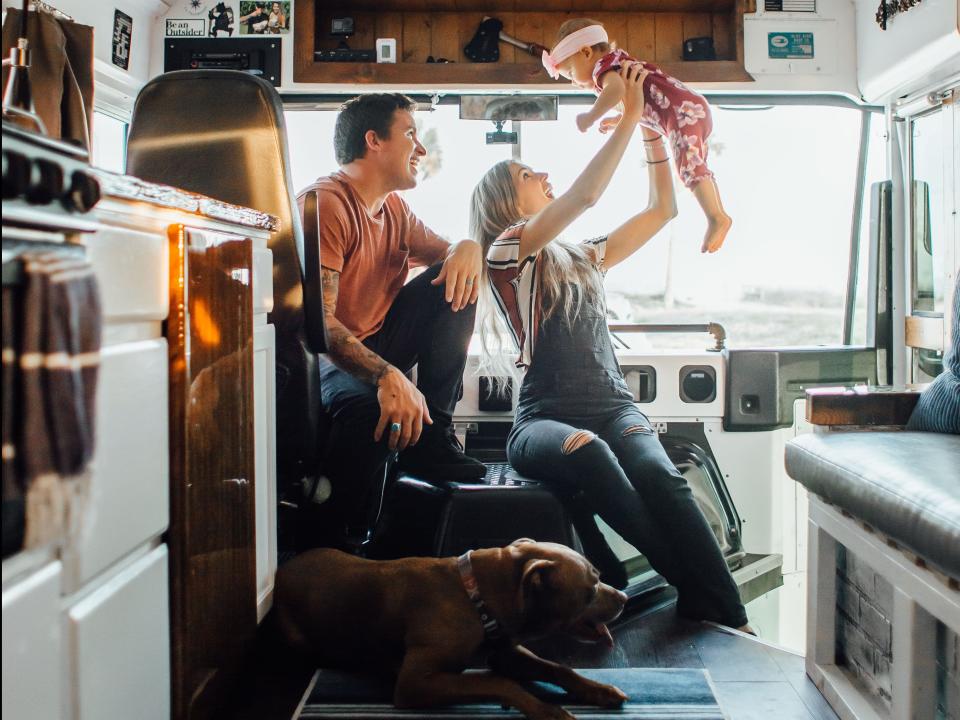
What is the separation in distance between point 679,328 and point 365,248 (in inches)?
49.0

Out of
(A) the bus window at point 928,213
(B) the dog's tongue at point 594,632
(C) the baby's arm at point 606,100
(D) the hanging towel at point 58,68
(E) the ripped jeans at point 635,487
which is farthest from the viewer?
(A) the bus window at point 928,213

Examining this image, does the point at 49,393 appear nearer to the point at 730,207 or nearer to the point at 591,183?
the point at 591,183

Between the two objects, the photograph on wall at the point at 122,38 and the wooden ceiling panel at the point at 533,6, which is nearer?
the photograph on wall at the point at 122,38

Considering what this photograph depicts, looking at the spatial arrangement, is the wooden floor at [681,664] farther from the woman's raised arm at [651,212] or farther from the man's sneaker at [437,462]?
the woman's raised arm at [651,212]

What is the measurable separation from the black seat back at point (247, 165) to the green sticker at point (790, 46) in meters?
1.81

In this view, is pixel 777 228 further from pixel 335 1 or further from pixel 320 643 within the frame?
pixel 320 643

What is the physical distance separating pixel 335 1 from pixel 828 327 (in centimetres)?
219

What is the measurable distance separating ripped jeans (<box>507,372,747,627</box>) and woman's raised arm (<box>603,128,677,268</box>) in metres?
0.55

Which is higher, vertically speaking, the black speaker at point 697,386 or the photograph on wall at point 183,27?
the photograph on wall at point 183,27

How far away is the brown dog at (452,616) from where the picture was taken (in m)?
1.62

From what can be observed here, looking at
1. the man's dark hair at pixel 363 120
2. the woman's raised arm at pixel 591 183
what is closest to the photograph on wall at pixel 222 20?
the man's dark hair at pixel 363 120

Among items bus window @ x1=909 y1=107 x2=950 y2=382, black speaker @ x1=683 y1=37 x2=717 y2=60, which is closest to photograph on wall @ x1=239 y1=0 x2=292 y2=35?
black speaker @ x1=683 y1=37 x2=717 y2=60

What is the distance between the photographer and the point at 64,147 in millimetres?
882

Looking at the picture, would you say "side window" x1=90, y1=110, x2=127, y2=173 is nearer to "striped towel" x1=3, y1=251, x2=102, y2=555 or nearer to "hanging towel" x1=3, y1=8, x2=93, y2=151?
"hanging towel" x1=3, y1=8, x2=93, y2=151
